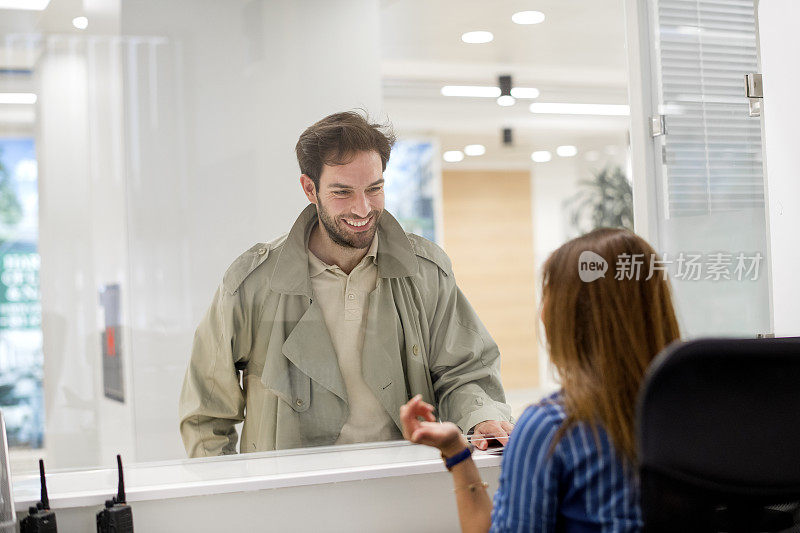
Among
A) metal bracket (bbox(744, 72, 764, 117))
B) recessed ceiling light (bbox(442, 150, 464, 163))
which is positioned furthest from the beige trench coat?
metal bracket (bbox(744, 72, 764, 117))

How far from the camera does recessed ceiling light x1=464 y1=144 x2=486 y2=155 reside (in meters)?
2.57

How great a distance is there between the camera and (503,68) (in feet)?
8.44

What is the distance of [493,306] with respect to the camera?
8.18 feet

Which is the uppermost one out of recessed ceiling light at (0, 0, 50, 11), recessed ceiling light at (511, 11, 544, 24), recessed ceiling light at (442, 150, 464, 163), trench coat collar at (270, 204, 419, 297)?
recessed ceiling light at (511, 11, 544, 24)

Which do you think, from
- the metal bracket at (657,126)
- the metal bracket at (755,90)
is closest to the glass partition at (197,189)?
the metal bracket at (657,126)

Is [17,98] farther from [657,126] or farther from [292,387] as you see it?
[657,126]

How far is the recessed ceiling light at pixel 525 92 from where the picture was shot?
2600mm

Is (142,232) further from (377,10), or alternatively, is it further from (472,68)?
(472,68)

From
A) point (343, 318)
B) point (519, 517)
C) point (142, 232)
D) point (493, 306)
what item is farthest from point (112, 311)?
point (519, 517)

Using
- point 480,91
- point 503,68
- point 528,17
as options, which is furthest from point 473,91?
point 528,17

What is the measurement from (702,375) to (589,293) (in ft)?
0.96

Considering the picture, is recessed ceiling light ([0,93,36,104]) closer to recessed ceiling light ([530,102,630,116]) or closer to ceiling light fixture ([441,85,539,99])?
ceiling light fixture ([441,85,539,99])

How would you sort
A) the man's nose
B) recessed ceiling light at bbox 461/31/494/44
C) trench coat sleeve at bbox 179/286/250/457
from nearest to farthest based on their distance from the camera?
trench coat sleeve at bbox 179/286/250/457, the man's nose, recessed ceiling light at bbox 461/31/494/44

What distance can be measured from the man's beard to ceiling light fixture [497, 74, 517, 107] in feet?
1.92
